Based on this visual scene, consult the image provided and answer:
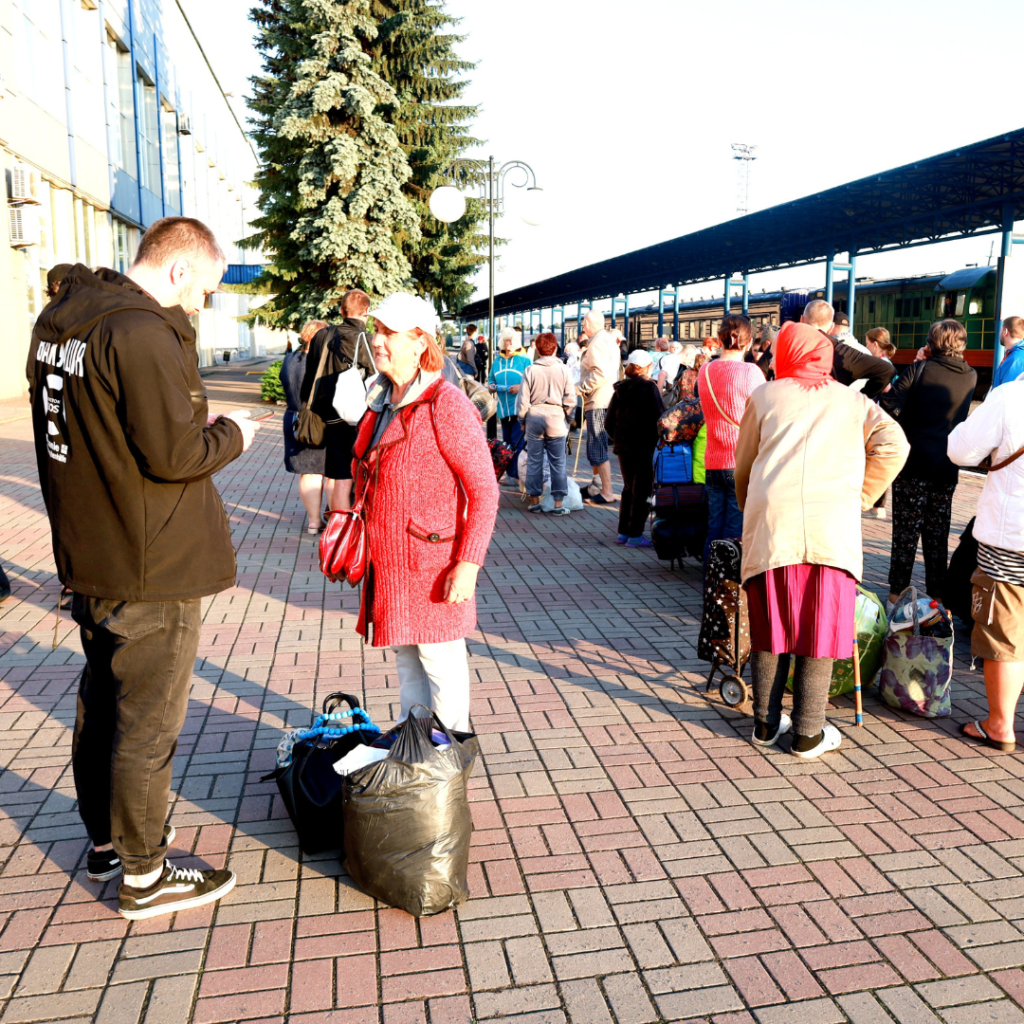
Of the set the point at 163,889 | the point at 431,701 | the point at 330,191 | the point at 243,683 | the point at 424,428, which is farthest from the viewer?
the point at 330,191

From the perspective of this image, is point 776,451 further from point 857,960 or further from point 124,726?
point 124,726

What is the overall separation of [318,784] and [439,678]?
562 millimetres

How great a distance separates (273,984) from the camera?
267cm

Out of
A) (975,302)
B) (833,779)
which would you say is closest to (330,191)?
(975,302)

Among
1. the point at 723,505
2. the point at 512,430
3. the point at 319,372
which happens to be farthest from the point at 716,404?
the point at 512,430

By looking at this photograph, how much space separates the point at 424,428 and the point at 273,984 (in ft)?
5.79

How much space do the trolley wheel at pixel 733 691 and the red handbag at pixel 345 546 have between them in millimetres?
2227

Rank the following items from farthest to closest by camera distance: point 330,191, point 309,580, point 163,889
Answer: point 330,191
point 309,580
point 163,889

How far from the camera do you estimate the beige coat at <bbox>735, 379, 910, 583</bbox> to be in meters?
3.91

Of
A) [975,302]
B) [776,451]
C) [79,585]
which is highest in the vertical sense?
[975,302]

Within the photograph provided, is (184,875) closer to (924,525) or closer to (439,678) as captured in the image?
(439,678)

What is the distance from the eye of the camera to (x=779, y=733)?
4.33m

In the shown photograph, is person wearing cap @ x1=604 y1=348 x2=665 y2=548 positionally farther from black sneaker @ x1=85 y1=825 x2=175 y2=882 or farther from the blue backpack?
black sneaker @ x1=85 y1=825 x2=175 y2=882

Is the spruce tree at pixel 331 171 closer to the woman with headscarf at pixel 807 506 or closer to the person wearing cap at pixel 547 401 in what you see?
the person wearing cap at pixel 547 401
